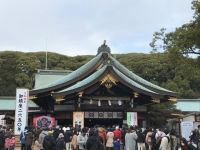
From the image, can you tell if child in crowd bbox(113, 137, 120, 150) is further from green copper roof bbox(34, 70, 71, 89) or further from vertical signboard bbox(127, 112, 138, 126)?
green copper roof bbox(34, 70, 71, 89)

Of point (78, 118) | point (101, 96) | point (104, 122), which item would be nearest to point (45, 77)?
point (104, 122)

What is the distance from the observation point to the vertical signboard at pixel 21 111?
21.0 metres

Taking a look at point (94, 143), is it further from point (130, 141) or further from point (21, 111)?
point (21, 111)

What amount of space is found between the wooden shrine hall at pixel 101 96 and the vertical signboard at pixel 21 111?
150 cm

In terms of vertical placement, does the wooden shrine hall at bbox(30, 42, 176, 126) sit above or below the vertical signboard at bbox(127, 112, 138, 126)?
above

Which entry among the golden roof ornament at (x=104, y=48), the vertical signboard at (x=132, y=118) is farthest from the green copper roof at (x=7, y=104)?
the vertical signboard at (x=132, y=118)

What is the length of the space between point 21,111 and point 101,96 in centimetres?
460

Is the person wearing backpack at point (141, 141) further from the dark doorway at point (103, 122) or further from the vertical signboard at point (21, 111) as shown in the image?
the dark doorway at point (103, 122)

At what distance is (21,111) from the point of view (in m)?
21.2

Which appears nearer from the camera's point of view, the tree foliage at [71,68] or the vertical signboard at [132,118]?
the vertical signboard at [132,118]

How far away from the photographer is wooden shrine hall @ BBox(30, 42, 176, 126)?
74.0 feet

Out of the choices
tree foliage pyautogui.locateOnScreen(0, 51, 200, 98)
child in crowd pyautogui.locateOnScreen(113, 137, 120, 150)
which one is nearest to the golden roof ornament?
child in crowd pyautogui.locateOnScreen(113, 137, 120, 150)

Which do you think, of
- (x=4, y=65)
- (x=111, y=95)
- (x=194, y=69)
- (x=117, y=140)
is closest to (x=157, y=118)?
(x=111, y=95)

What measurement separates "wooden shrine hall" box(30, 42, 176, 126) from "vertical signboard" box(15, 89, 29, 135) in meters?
1.50
